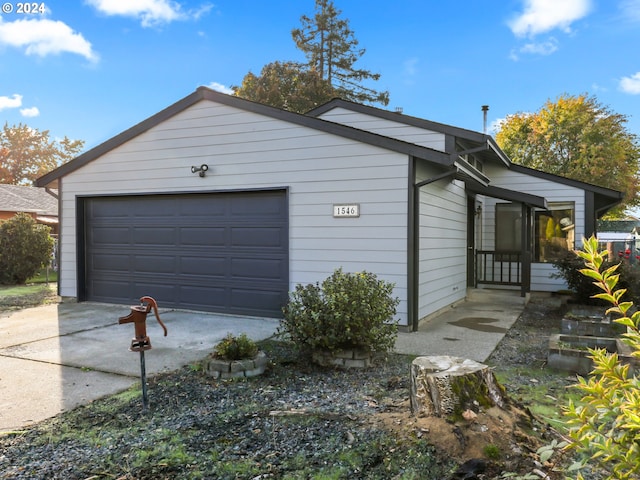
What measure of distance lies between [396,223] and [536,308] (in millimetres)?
4109

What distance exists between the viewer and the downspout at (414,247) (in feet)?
20.2

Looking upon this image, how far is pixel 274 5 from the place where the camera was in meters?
14.2

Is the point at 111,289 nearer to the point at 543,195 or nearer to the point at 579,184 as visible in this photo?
the point at 543,195

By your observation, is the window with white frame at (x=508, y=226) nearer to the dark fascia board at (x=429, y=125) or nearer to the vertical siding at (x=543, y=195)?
the vertical siding at (x=543, y=195)

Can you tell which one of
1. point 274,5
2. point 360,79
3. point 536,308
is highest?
point 360,79

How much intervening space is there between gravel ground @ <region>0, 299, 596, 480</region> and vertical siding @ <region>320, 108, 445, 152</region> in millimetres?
5277

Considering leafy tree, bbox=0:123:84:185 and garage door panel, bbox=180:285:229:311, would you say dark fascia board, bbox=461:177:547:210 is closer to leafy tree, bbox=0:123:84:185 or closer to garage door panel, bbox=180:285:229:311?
garage door panel, bbox=180:285:229:311

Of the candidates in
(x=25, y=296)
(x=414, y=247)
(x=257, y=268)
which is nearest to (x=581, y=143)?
(x=414, y=247)

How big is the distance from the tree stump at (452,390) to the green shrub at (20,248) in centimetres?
1215

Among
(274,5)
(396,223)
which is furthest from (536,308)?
(274,5)

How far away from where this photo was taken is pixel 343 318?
433cm

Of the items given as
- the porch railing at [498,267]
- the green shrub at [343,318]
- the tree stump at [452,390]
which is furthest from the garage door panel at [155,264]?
the porch railing at [498,267]

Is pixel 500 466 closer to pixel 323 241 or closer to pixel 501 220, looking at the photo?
pixel 323 241

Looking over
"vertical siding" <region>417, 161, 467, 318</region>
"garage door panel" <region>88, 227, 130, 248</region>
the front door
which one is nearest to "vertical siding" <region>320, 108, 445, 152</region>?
"vertical siding" <region>417, 161, 467, 318</region>
